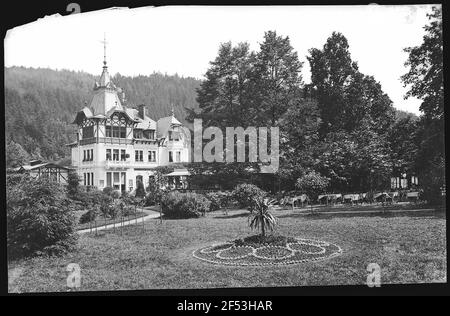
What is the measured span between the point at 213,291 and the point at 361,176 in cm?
522

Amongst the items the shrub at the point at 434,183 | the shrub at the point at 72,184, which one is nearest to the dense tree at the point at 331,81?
the shrub at the point at 434,183

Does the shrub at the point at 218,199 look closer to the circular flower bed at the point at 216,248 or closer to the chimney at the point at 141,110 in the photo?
the circular flower bed at the point at 216,248

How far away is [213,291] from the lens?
9500 millimetres

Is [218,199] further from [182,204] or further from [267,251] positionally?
[267,251]

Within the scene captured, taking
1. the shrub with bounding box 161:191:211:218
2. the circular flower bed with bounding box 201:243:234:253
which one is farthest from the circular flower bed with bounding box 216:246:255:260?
the shrub with bounding box 161:191:211:218

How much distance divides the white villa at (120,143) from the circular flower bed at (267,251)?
2.07m

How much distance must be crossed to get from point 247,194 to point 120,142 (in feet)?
11.5

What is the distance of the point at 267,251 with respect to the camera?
32.7 feet

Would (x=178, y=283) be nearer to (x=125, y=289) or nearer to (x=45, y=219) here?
(x=125, y=289)

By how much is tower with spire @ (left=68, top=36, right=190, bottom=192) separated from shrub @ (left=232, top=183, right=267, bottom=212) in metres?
1.39

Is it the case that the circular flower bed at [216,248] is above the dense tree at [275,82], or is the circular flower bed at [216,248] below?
below

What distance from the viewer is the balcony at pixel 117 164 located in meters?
10.7

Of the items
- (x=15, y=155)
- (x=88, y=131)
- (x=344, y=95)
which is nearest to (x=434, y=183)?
(x=344, y=95)

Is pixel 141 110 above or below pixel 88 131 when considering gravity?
above
